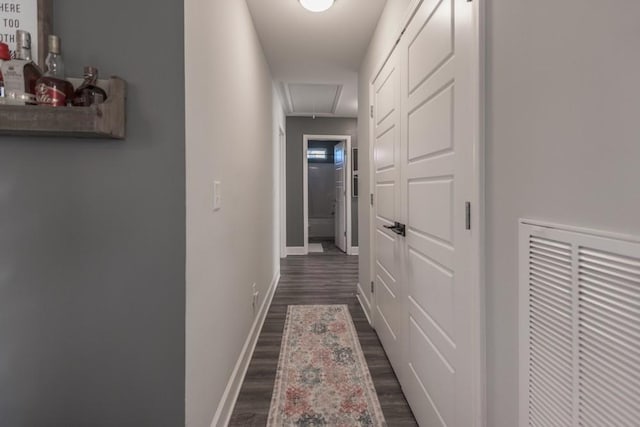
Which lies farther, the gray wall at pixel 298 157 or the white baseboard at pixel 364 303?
the gray wall at pixel 298 157

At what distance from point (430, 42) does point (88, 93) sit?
52.1 inches

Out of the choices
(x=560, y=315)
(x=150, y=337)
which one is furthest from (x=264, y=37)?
(x=560, y=315)

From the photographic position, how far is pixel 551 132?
2.28ft

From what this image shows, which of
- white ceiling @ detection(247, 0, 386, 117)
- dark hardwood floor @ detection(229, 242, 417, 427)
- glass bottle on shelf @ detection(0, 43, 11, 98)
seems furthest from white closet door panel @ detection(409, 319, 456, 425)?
white ceiling @ detection(247, 0, 386, 117)

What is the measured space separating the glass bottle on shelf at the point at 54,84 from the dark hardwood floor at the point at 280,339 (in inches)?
62.4

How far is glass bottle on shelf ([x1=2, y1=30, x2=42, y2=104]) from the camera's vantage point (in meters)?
0.87

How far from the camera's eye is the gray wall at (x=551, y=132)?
0.54 meters

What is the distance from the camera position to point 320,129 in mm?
5672

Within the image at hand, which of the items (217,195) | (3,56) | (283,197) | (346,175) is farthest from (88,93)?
(346,175)

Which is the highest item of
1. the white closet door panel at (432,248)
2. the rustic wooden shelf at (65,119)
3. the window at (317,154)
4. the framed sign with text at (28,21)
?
the window at (317,154)

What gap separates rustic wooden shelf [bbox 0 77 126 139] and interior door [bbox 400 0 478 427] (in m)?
1.14

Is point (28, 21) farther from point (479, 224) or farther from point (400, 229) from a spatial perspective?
point (400, 229)

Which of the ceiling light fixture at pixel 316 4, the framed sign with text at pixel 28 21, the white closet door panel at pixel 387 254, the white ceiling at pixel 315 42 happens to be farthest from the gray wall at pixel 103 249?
the white ceiling at pixel 315 42

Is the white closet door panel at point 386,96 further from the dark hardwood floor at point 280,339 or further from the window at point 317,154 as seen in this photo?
the window at point 317,154
